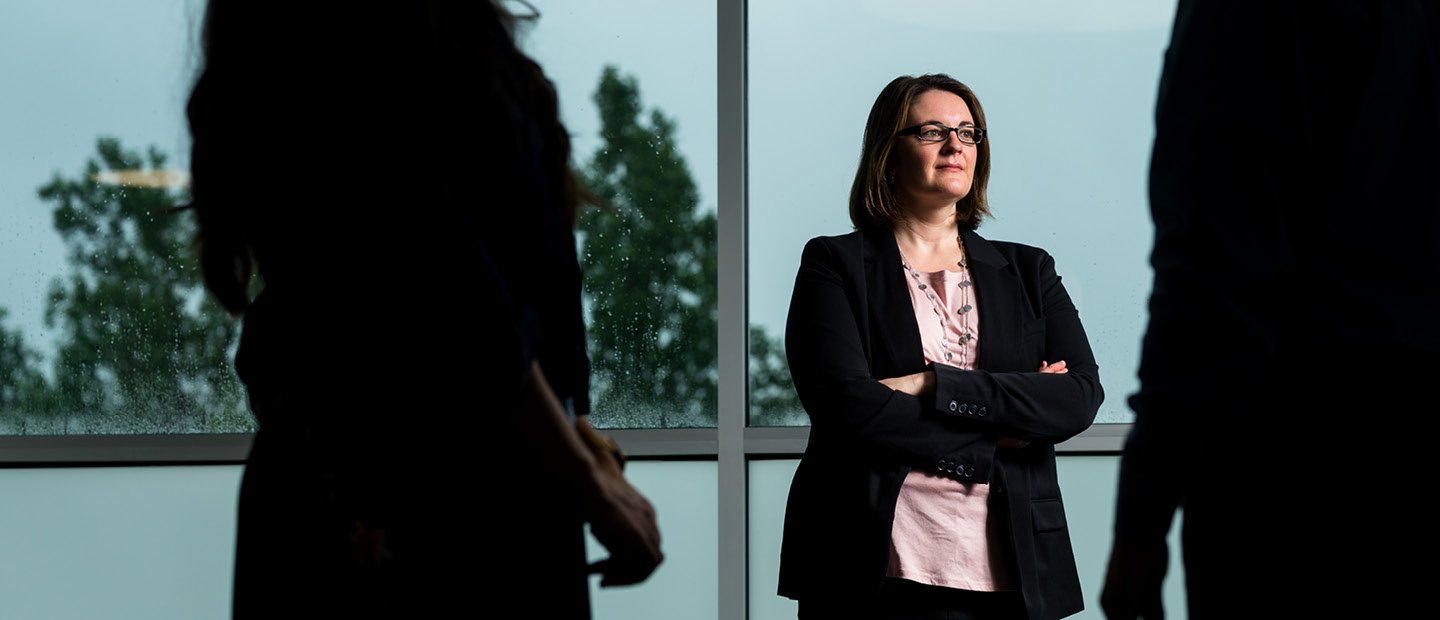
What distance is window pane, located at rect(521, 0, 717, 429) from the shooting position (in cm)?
335

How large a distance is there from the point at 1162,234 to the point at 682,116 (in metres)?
2.41

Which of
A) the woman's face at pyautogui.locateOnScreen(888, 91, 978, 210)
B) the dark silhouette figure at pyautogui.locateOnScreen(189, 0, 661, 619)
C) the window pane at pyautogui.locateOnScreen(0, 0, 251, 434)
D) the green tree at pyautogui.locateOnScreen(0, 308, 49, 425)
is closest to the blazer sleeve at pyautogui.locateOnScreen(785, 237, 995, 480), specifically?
the woman's face at pyautogui.locateOnScreen(888, 91, 978, 210)

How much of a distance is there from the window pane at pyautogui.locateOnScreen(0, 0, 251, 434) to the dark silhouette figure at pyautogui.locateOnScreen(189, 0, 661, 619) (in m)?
2.41

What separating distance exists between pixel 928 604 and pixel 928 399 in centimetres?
37

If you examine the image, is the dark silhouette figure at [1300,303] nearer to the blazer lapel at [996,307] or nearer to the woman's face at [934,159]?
the blazer lapel at [996,307]

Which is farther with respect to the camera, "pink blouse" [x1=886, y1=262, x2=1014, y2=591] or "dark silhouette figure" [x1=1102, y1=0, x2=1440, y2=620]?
"pink blouse" [x1=886, y1=262, x2=1014, y2=591]

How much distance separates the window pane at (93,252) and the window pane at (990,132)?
1594 mm

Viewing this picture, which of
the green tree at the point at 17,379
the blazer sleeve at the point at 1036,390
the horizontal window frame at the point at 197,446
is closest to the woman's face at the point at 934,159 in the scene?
the blazer sleeve at the point at 1036,390

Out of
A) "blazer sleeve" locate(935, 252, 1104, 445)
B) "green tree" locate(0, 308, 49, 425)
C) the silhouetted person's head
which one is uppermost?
the silhouetted person's head

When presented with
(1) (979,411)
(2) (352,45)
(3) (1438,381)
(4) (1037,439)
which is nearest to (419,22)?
(2) (352,45)

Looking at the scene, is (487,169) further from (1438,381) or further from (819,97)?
(819,97)

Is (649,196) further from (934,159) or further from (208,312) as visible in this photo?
(208,312)

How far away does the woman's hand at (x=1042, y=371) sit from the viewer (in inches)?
86.9

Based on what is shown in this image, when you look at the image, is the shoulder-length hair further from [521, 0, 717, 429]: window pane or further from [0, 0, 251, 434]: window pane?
[0, 0, 251, 434]: window pane
